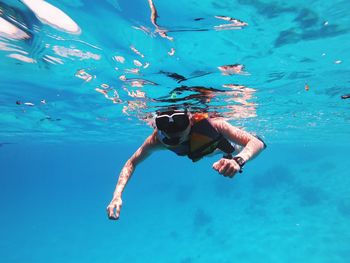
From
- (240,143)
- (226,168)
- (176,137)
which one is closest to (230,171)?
(226,168)

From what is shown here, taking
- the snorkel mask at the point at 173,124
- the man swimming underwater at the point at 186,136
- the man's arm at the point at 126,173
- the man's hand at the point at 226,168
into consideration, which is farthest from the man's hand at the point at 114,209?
the man's hand at the point at 226,168

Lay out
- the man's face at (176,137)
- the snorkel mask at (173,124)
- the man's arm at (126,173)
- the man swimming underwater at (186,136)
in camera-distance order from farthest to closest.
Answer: the man's face at (176,137)
the snorkel mask at (173,124)
the man swimming underwater at (186,136)
the man's arm at (126,173)

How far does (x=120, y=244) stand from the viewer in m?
41.1

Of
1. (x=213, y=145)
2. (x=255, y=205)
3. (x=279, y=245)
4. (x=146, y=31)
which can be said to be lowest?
(x=255, y=205)

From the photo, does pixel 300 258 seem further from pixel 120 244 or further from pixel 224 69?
pixel 120 244

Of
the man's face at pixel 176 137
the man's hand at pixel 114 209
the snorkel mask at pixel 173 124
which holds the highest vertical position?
the snorkel mask at pixel 173 124

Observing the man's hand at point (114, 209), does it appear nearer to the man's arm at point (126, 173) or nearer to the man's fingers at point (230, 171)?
the man's arm at point (126, 173)

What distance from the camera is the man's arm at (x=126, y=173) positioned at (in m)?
4.75

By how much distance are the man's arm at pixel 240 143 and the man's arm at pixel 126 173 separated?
173cm

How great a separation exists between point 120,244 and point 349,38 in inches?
1586

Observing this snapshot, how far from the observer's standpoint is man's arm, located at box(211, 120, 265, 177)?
3393 mm

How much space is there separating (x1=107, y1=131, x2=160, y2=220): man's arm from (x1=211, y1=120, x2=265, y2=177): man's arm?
1.73 metres

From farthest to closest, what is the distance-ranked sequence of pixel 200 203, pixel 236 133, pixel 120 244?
pixel 200 203
pixel 120 244
pixel 236 133

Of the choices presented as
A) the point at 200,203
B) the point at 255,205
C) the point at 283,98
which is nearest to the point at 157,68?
the point at 283,98
